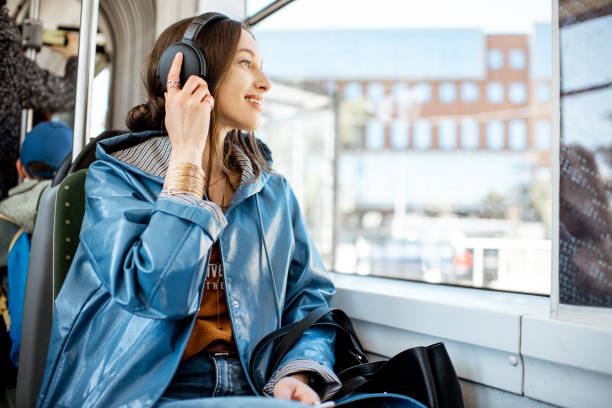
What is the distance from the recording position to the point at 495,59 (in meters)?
32.1

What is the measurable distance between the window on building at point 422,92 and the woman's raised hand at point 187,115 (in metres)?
37.0

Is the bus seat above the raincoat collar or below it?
below

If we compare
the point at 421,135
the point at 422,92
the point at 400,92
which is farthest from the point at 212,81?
the point at 422,92

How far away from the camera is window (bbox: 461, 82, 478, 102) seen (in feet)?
114

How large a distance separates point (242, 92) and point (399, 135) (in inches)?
1449

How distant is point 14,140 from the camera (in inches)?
100

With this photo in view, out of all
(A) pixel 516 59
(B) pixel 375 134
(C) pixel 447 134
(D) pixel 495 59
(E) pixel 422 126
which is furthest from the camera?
(E) pixel 422 126

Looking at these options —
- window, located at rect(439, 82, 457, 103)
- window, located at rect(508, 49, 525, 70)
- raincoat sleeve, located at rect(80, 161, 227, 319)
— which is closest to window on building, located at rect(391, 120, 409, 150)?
window, located at rect(439, 82, 457, 103)

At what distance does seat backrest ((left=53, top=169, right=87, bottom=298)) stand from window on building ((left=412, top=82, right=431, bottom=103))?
37.0 m

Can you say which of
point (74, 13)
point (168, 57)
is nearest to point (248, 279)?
point (168, 57)

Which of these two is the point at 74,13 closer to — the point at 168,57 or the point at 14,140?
the point at 14,140

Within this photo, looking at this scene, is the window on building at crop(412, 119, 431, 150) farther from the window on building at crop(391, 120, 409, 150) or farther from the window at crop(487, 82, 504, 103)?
the window at crop(487, 82, 504, 103)

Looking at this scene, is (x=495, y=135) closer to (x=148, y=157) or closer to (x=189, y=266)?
(x=148, y=157)

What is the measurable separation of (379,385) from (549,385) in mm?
378
